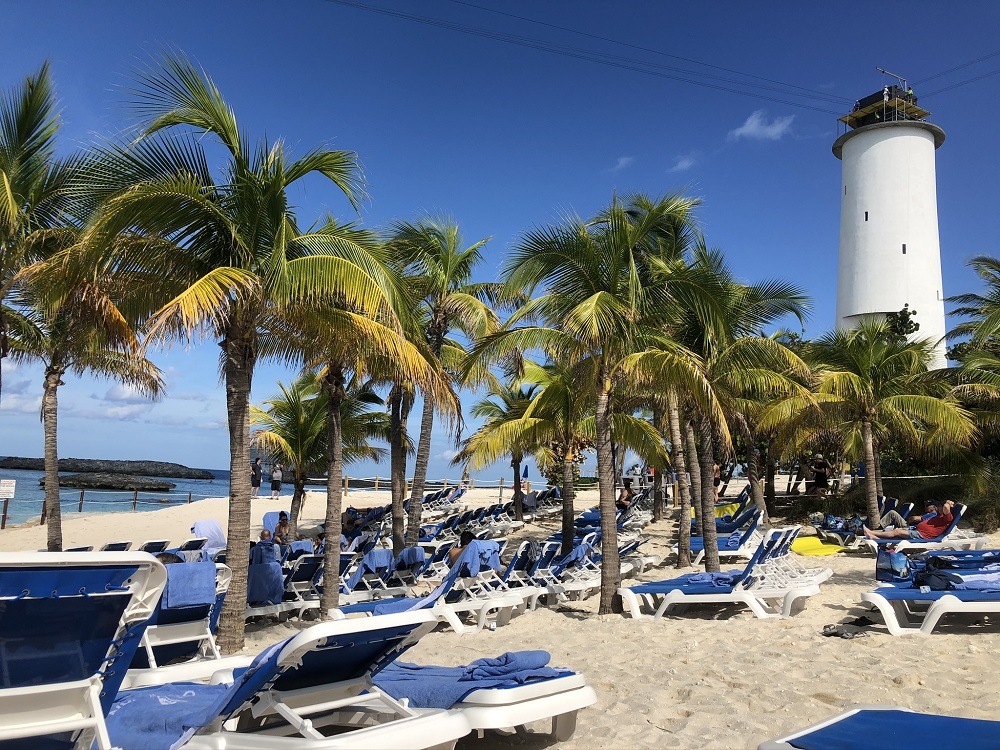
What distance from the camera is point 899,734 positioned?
10.0 feet

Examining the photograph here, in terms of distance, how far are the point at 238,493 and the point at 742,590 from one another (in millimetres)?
5631

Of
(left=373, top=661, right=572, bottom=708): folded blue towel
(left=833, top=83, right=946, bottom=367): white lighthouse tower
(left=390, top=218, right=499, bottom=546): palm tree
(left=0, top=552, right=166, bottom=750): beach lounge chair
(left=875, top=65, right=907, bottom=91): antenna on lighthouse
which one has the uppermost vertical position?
(left=875, top=65, right=907, bottom=91): antenna on lighthouse

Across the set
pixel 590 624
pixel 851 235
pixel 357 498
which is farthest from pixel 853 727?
pixel 851 235

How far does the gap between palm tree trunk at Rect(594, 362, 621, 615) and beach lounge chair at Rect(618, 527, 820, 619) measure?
0.70 ft

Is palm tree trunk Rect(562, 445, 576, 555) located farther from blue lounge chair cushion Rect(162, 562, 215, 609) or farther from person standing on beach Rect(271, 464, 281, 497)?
person standing on beach Rect(271, 464, 281, 497)

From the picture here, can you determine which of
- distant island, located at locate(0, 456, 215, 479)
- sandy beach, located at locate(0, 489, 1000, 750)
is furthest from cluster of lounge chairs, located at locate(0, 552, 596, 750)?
distant island, located at locate(0, 456, 215, 479)

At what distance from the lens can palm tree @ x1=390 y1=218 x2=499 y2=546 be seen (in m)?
14.0

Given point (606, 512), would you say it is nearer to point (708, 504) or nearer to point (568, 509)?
point (708, 504)

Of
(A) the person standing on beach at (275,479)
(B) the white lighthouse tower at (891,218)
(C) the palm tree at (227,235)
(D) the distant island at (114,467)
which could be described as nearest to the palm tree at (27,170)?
(C) the palm tree at (227,235)

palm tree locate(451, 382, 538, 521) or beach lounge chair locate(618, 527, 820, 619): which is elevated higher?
palm tree locate(451, 382, 538, 521)

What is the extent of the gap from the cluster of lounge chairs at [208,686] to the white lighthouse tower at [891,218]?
113 ft

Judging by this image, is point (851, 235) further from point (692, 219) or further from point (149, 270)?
point (149, 270)

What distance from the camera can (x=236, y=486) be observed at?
752cm

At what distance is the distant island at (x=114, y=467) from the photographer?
10169 cm
